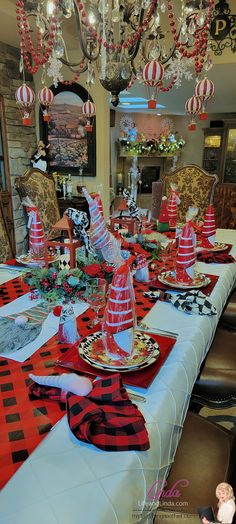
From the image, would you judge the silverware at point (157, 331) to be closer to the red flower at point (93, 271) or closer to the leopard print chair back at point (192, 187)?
the red flower at point (93, 271)

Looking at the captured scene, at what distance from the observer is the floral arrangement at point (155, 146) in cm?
880

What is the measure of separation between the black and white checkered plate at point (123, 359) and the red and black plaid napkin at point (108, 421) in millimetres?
166

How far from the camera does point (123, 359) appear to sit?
97cm

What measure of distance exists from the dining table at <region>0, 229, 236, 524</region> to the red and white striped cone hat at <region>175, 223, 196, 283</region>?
2.01 ft

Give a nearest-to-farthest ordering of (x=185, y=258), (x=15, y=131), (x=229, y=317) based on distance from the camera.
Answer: (x=185, y=258), (x=229, y=317), (x=15, y=131)

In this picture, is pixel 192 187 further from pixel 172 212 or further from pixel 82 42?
pixel 82 42

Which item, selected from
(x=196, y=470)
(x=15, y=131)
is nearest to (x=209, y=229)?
(x=196, y=470)

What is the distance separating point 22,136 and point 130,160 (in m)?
5.80

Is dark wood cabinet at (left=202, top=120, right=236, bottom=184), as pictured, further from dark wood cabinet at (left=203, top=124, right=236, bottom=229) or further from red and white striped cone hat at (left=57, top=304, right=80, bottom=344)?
red and white striped cone hat at (left=57, top=304, right=80, bottom=344)

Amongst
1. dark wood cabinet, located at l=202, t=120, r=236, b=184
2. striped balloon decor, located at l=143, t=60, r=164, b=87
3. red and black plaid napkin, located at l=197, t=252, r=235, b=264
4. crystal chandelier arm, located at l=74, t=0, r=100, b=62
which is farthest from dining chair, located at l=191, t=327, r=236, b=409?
dark wood cabinet, located at l=202, t=120, r=236, b=184

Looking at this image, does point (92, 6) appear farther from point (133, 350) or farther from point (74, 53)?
point (74, 53)

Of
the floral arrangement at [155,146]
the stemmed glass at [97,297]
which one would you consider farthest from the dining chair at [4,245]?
the floral arrangement at [155,146]

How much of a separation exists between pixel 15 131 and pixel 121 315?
3450 mm

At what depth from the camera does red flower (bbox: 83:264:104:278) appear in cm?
142
